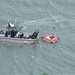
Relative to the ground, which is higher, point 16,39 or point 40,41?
point 16,39

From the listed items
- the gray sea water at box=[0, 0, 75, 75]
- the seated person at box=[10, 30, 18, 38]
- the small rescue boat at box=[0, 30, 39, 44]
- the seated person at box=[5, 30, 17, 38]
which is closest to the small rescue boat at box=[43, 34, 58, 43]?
the gray sea water at box=[0, 0, 75, 75]

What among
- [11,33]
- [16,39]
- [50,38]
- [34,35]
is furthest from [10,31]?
[50,38]

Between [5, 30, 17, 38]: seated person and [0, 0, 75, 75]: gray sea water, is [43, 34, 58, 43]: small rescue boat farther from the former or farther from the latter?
[5, 30, 17, 38]: seated person

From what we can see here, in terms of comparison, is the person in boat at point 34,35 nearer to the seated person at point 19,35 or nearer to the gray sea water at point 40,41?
the gray sea water at point 40,41

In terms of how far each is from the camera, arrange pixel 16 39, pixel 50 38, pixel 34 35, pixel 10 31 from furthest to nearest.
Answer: pixel 50 38 → pixel 34 35 → pixel 16 39 → pixel 10 31

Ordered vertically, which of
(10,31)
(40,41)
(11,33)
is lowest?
(40,41)

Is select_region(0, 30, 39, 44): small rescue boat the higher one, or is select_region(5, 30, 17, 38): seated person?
select_region(5, 30, 17, 38): seated person

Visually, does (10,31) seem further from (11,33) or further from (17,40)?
(17,40)

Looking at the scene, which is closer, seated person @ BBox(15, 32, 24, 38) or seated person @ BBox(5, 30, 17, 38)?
seated person @ BBox(5, 30, 17, 38)
